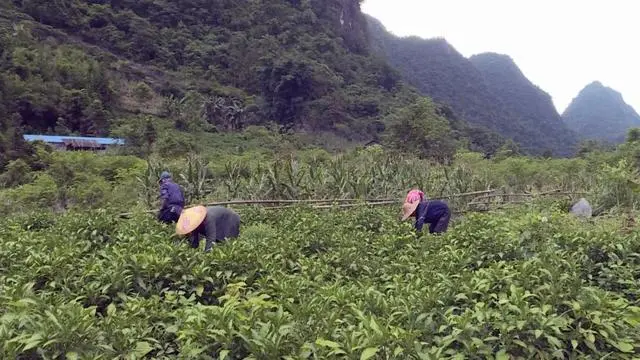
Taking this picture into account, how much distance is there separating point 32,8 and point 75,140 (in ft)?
61.9

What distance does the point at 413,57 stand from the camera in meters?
90.1

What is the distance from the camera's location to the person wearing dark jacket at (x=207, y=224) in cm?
574

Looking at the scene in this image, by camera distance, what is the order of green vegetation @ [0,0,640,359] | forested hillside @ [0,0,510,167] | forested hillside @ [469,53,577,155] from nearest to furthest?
green vegetation @ [0,0,640,359]
forested hillside @ [0,0,510,167]
forested hillside @ [469,53,577,155]

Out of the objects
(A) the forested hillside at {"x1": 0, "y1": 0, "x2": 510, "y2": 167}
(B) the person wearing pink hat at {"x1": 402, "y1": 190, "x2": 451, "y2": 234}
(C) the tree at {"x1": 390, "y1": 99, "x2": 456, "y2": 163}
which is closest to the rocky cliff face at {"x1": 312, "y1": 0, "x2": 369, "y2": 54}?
(A) the forested hillside at {"x1": 0, "y1": 0, "x2": 510, "y2": 167}

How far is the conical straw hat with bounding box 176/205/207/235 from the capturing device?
18.7 ft

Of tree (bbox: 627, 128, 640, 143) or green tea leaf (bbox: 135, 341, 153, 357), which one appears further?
tree (bbox: 627, 128, 640, 143)

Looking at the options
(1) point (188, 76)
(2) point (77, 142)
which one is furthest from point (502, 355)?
(1) point (188, 76)

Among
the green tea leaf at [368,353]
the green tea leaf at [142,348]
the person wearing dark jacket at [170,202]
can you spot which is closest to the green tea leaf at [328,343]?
the green tea leaf at [368,353]

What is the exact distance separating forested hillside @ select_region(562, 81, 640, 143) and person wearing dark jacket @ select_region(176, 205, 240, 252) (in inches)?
3128

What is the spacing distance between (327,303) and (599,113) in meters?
98.2

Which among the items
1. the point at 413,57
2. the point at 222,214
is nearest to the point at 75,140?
the point at 222,214

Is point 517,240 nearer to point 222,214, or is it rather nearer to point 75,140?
point 222,214

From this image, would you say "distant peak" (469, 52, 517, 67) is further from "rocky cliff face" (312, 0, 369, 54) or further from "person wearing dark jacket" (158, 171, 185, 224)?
"person wearing dark jacket" (158, 171, 185, 224)

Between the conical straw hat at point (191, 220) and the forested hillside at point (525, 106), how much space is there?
198ft
